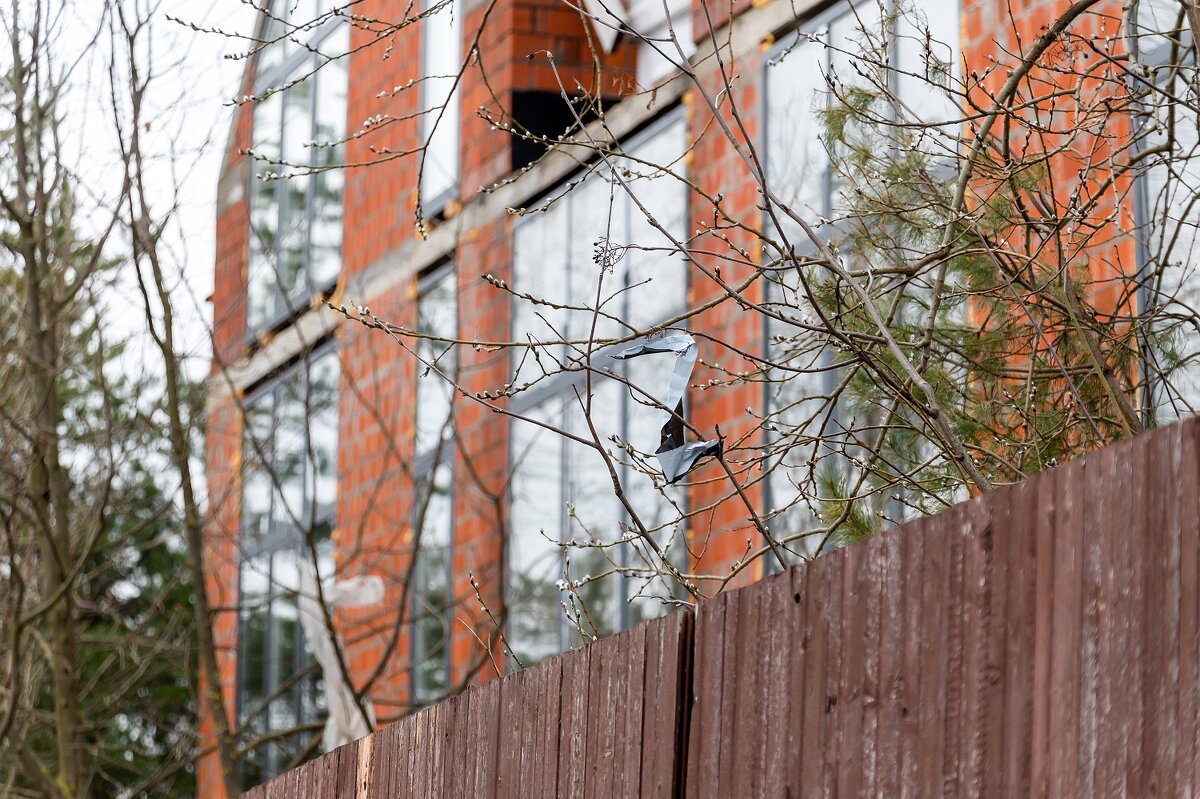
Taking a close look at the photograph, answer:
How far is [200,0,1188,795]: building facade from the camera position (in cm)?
945

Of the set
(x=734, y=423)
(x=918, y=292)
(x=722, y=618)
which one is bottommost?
(x=722, y=618)

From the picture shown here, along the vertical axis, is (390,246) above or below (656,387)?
above

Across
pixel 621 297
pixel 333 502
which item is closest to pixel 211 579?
pixel 333 502

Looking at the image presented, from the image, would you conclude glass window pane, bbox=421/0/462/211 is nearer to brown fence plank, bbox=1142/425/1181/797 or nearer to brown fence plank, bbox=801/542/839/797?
brown fence plank, bbox=801/542/839/797

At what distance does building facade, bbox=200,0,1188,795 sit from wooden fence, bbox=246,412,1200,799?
138 inches

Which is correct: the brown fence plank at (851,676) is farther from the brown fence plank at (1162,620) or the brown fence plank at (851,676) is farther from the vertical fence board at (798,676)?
the brown fence plank at (1162,620)

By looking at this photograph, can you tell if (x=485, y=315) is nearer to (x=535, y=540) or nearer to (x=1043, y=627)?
(x=535, y=540)

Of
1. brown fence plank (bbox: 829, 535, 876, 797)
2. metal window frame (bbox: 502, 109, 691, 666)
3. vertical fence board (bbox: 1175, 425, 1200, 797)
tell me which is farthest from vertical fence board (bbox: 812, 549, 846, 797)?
metal window frame (bbox: 502, 109, 691, 666)

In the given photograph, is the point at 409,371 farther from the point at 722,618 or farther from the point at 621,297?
the point at 722,618

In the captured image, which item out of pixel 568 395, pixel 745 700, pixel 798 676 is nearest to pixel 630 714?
pixel 745 700

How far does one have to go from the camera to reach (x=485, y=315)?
1273 centimetres

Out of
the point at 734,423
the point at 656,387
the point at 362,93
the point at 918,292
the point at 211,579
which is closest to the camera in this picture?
the point at 918,292

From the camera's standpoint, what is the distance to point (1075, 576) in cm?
215

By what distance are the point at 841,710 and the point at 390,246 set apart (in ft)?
40.1
